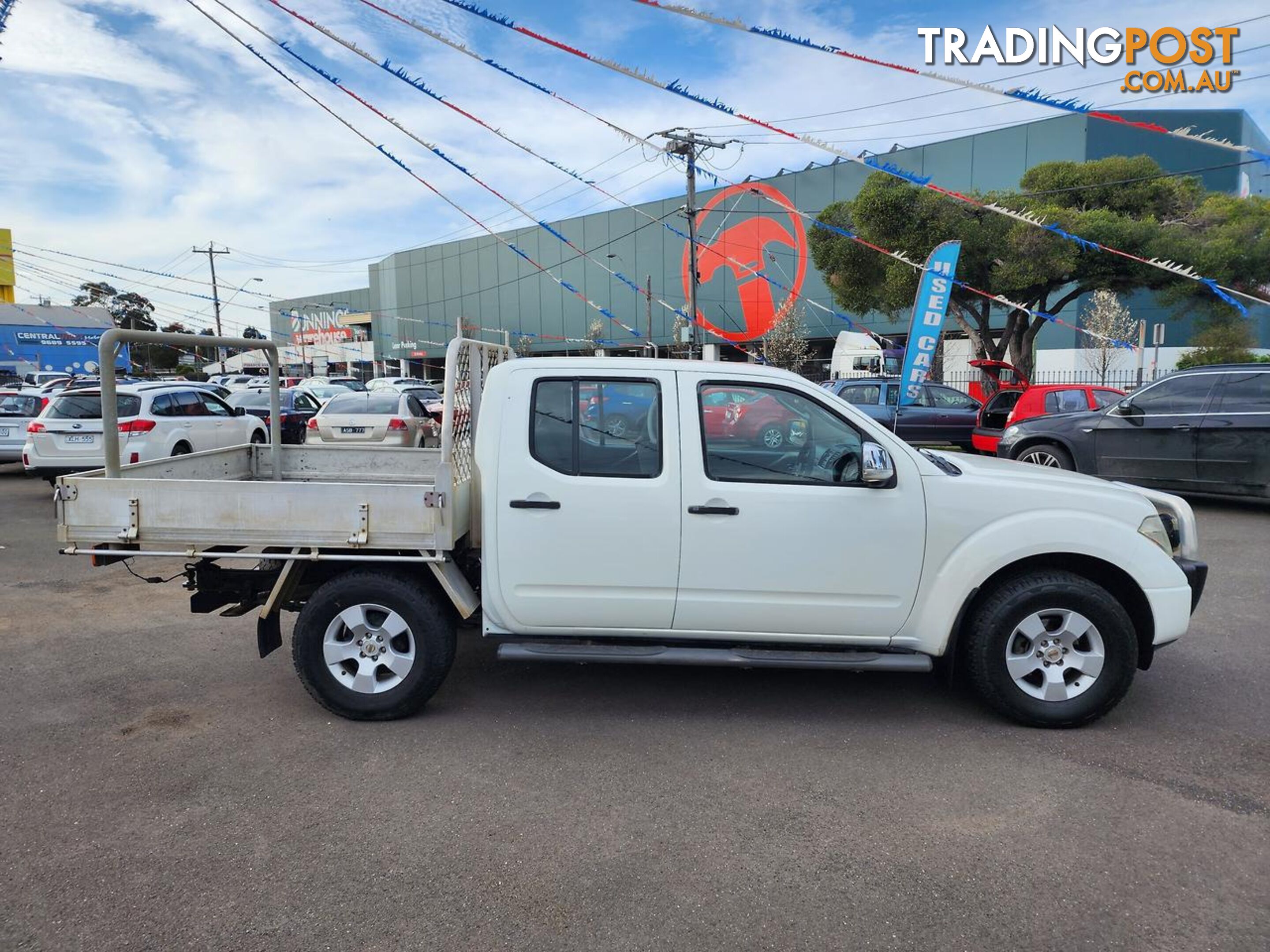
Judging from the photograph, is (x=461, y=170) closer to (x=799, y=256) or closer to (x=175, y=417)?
Answer: (x=175, y=417)

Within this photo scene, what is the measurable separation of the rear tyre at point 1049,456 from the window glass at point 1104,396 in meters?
3.17

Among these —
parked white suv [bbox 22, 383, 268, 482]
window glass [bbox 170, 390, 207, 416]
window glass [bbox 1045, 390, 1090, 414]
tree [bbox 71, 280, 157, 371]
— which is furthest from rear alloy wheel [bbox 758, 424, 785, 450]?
tree [bbox 71, 280, 157, 371]

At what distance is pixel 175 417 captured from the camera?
12117mm

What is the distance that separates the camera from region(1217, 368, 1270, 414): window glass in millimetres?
9719

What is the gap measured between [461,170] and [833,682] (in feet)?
19.0

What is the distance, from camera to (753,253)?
41.2 metres

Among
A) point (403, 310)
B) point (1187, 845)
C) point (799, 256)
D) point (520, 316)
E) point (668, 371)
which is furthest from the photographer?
point (403, 310)

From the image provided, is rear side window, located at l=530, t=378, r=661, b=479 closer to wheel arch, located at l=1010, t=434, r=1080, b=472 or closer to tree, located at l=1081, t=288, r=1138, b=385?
wheel arch, located at l=1010, t=434, r=1080, b=472

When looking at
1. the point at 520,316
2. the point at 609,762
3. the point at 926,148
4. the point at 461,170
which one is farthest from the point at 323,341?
the point at 609,762

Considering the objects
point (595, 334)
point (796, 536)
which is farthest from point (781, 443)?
point (595, 334)

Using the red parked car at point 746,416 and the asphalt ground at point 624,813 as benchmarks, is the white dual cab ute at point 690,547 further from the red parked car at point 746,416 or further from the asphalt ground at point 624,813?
the asphalt ground at point 624,813

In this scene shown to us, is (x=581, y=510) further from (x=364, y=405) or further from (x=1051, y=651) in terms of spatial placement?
(x=364, y=405)

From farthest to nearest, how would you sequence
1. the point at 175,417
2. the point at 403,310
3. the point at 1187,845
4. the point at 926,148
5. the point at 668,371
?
the point at 403,310
the point at 926,148
the point at 175,417
the point at 668,371
the point at 1187,845

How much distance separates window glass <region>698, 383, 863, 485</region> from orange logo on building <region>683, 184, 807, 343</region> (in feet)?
114
